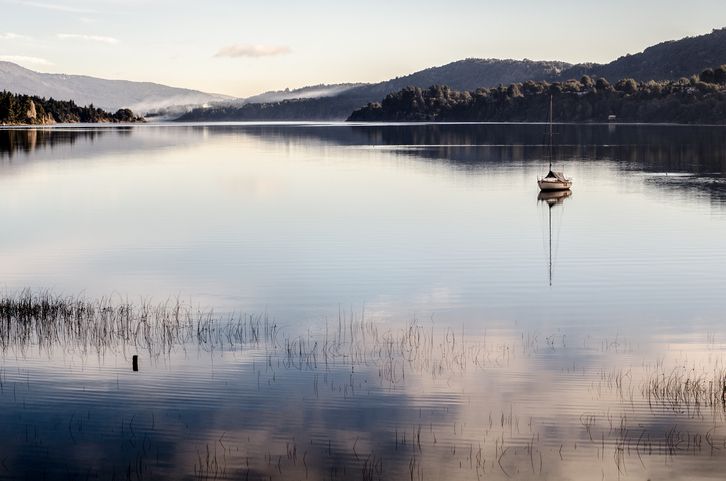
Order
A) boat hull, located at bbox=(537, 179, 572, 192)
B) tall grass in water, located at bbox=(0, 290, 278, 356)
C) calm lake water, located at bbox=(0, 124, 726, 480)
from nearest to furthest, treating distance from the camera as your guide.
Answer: calm lake water, located at bbox=(0, 124, 726, 480) < tall grass in water, located at bbox=(0, 290, 278, 356) < boat hull, located at bbox=(537, 179, 572, 192)

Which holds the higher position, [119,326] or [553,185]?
[553,185]

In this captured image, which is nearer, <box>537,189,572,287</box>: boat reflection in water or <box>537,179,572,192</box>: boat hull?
<box>537,189,572,287</box>: boat reflection in water

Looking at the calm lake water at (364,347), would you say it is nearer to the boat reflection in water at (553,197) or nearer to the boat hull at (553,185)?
the boat reflection in water at (553,197)

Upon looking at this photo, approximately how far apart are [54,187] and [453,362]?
65.4 meters

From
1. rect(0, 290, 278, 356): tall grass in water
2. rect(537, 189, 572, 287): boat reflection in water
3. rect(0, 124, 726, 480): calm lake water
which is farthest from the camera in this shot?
rect(537, 189, 572, 287): boat reflection in water

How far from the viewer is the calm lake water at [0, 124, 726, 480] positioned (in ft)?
54.0

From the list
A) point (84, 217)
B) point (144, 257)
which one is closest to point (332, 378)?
point (144, 257)

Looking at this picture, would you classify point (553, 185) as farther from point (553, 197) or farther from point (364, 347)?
point (364, 347)

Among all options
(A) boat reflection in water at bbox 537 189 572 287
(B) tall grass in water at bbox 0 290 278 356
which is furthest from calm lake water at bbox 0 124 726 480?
(A) boat reflection in water at bbox 537 189 572 287

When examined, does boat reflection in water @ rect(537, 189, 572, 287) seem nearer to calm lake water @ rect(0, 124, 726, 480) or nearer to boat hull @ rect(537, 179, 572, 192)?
boat hull @ rect(537, 179, 572, 192)

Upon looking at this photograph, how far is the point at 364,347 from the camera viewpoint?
2405 cm

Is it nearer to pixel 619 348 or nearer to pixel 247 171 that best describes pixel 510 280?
pixel 619 348

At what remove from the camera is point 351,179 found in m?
93.4

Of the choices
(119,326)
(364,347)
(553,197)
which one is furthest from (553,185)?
(119,326)
